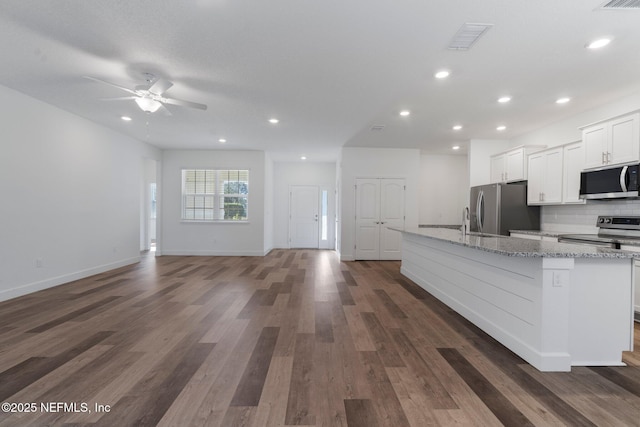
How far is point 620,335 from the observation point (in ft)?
7.88

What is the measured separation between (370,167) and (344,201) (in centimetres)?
103

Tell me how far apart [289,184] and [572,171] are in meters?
6.99

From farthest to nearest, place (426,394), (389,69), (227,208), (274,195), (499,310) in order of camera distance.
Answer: (274,195)
(227,208)
(389,69)
(499,310)
(426,394)

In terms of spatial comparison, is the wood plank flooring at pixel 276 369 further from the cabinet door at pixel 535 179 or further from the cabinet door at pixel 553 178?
the cabinet door at pixel 535 179

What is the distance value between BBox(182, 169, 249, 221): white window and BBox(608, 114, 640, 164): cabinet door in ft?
23.2

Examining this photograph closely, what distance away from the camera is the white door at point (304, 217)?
32.0 feet

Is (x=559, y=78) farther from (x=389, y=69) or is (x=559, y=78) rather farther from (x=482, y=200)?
(x=482, y=200)

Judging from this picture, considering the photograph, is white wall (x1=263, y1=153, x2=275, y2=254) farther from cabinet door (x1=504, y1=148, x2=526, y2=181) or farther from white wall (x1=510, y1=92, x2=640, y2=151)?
white wall (x1=510, y1=92, x2=640, y2=151)

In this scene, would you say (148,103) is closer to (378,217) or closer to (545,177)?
(378,217)

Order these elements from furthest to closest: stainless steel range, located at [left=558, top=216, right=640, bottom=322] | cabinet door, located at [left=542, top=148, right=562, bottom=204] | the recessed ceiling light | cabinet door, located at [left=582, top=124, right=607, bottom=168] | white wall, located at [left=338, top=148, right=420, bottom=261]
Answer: white wall, located at [left=338, top=148, right=420, bottom=261], cabinet door, located at [left=542, top=148, right=562, bottom=204], cabinet door, located at [left=582, top=124, right=607, bottom=168], stainless steel range, located at [left=558, top=216, right=640, bottom=322], the recessed ceiling light

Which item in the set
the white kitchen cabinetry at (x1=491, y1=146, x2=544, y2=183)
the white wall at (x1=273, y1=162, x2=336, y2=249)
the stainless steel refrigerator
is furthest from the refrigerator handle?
the white wall at (x1=273, y1=162, x2=336, y2=249)

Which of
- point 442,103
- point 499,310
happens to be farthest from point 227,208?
point 499,310

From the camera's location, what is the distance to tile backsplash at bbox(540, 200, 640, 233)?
4102 millimetres

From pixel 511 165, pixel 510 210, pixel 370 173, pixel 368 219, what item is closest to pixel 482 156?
pixel 511 165
